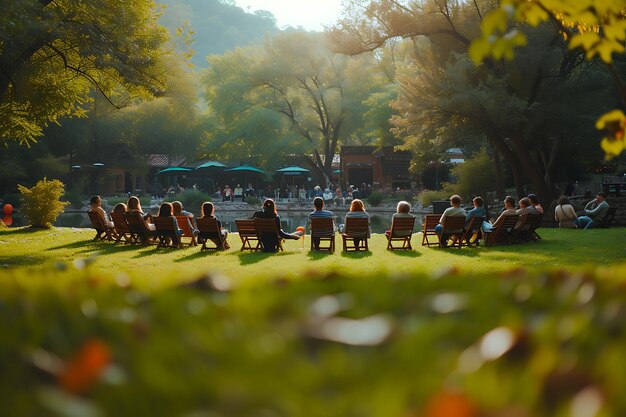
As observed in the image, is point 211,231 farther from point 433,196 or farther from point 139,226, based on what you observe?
point 433,196

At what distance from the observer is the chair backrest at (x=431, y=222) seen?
1695 cm

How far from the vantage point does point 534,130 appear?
90.1 ft

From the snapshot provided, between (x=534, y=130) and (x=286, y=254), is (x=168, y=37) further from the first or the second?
(x=534, y=130)

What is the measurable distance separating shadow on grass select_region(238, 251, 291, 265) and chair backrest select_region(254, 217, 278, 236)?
1.66 feet

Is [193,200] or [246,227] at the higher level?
[246,227]

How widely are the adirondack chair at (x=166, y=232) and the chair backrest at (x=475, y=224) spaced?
21.8 ft

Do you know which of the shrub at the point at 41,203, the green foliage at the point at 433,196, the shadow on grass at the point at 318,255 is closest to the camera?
the shadow on grass at the point at 318,255

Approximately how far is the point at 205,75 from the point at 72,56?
4431 centimetres

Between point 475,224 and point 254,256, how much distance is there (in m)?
5.16

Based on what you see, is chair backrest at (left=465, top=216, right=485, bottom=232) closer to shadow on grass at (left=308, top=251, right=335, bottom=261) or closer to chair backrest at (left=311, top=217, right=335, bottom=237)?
chair backrest at (left=311, top=217, right=335, bottom=237)

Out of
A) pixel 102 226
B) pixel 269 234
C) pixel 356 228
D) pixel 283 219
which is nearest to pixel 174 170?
pixel 283 219

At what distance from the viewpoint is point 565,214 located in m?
21.8

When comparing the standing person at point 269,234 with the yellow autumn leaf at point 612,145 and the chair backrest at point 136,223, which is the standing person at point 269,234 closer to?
the chair backrest at point 136,223

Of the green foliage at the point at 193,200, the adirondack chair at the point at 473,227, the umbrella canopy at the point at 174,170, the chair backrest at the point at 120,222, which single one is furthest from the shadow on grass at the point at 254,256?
the umbrella canopy at the point at 174,170
